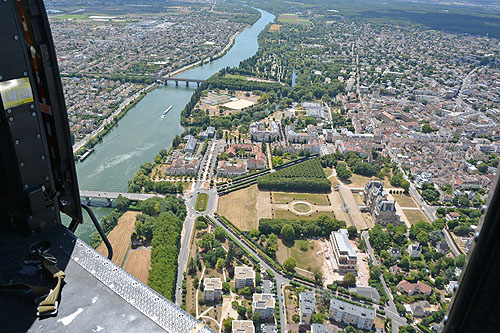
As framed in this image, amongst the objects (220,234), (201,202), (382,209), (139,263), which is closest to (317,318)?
(220,234)

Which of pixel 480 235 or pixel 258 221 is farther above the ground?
pixel 480 235

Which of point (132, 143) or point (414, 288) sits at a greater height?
point (132, 143)

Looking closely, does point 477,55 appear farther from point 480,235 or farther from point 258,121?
point 480,235

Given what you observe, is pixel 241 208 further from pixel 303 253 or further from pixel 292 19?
pixel 292 19

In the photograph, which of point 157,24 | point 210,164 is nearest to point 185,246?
point 210,164

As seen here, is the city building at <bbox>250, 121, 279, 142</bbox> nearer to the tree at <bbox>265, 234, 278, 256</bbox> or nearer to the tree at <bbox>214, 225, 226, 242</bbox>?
the tree at <bbox>214, 225, 226, 242</bbox>
